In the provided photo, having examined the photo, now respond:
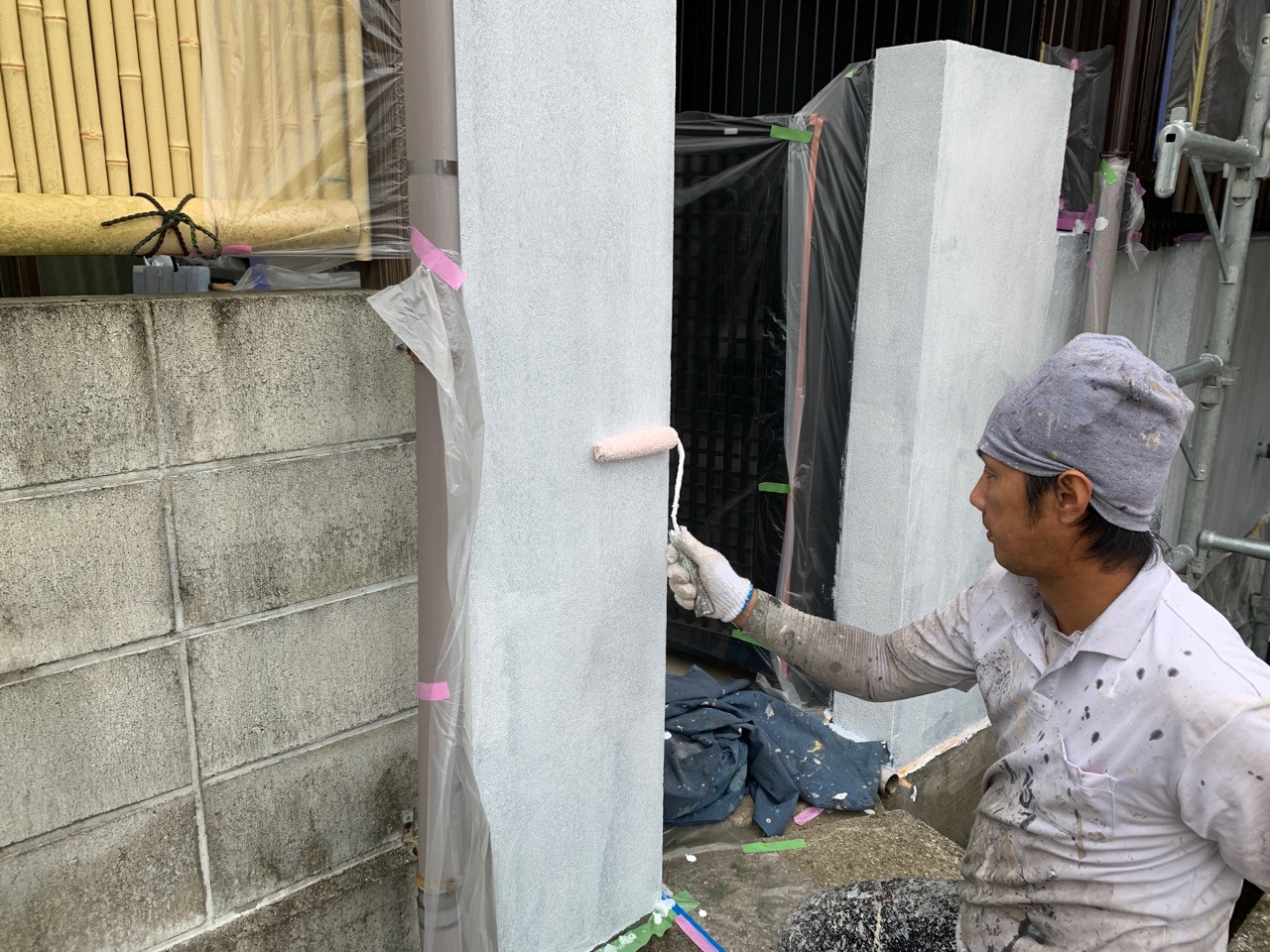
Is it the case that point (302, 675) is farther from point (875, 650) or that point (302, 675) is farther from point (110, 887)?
point (875, 650)

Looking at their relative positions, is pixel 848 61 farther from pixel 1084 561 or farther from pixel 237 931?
pixel 237 931

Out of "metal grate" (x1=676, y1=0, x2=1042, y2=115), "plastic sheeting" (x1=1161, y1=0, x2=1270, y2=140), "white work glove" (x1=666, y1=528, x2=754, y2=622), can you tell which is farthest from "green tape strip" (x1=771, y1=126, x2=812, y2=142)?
"plastic sheeting" (x1=1161, y1=0, x2=1270, y2=140)

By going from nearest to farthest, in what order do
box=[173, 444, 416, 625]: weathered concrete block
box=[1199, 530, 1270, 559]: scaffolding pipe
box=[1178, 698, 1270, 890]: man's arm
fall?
box=[1178, 698, 1270, 890]: man's arm
box=[173, 444, 416, 625]: weathered concrete block
box=[1199, 530, 1270, 559]: scaffolding pipe

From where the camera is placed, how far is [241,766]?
1928 millimetres

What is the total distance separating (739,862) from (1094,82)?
377cm

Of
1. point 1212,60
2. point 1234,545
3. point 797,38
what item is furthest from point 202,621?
point 1212,60

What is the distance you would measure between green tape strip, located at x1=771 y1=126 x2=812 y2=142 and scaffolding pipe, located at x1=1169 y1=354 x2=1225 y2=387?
245 centimetres

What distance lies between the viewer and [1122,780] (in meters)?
1.61

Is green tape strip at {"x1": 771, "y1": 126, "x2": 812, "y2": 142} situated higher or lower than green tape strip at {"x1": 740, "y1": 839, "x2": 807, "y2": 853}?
higher

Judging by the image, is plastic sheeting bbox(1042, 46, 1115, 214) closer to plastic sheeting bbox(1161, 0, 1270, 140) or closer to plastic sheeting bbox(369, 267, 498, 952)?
plastic sheeting bbox(1161, 0, 1270, 140)

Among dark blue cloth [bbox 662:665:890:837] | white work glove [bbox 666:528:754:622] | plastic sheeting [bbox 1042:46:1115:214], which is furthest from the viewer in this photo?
plastic sheeting [bbox 1042:46:1115:214]

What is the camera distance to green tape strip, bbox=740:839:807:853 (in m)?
3.21

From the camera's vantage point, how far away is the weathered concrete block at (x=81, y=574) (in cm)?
159

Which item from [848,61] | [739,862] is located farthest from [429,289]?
[848,61]
